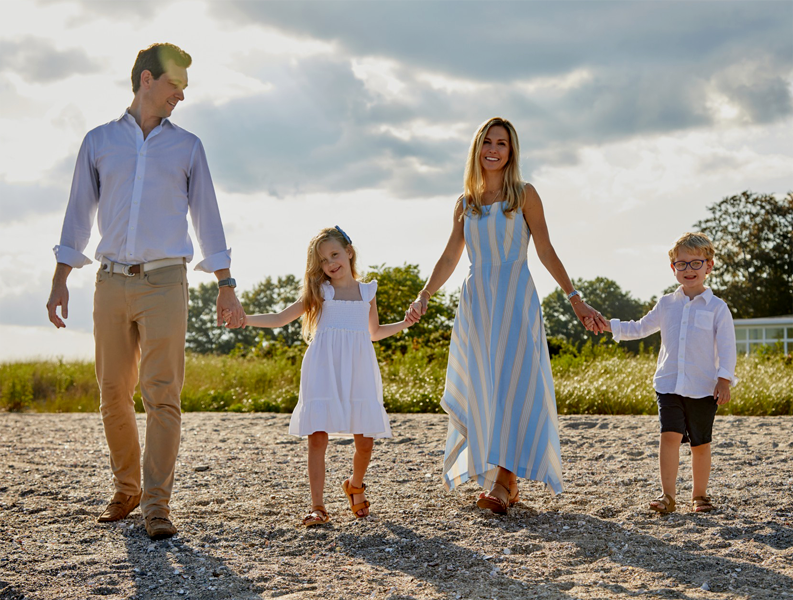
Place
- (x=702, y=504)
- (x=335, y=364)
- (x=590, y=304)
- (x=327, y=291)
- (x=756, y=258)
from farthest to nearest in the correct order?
(x=590, y=304) < (x=756, y=258) < (x=702, y=504) < (x=327, y=291) < (x=335, y=364)

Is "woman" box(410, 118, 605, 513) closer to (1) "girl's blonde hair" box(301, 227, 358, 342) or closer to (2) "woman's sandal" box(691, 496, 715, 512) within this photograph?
(1) "girl's blonde hair" box(301, 227, 358, 342)

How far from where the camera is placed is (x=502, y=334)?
4.65 m

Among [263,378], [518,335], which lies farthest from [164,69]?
[263,378]

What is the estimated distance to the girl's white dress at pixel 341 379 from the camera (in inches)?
173

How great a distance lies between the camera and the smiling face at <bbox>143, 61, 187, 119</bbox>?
4.36m

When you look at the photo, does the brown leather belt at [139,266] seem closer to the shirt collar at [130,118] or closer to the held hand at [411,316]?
the shirt collar at [130,118]

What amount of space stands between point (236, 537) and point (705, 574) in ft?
7.89

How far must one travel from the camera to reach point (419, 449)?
7211 millimetres

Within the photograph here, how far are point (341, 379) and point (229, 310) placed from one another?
2.45ft

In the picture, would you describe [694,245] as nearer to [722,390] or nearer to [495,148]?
[722,390]

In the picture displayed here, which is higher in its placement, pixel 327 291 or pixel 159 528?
pixel 327 291

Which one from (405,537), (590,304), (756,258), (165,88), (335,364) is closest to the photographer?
(405,537)

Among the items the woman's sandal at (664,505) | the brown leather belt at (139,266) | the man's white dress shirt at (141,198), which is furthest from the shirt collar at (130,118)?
the woman's sandal at (664,505)

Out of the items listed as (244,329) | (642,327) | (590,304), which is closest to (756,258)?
(590,304)
